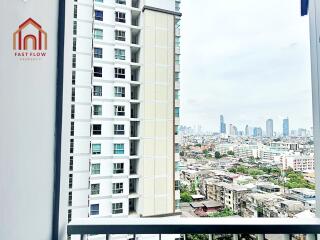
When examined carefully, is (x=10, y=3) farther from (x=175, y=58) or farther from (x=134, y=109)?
(x=175, y=58)

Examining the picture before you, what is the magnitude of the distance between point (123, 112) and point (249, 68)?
0.78 meters

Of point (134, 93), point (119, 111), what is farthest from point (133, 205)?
point (134, 93)

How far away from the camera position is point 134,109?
1.42 metres

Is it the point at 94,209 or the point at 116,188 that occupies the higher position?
the point at 116,188

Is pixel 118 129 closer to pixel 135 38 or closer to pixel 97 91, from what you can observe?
pixel 97 91

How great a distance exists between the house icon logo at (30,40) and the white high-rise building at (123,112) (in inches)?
8.0

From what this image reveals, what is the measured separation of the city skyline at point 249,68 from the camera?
144 cm

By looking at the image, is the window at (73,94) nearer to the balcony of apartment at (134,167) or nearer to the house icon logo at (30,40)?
the house icon logo at (30,40)

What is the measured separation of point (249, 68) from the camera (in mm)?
1465

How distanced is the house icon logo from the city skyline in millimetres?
765

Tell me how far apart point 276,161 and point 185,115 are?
1.88 feet

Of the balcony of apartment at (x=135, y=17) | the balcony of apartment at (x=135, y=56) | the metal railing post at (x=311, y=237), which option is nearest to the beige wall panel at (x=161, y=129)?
the balcony of apartment at (x=135, y=56)

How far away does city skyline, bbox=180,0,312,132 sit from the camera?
144 cm

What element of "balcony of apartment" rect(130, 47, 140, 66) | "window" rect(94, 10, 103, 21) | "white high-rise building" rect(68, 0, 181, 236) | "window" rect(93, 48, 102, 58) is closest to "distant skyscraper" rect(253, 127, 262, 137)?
"white high-rise building" rect(68, 0, 181, 236)
